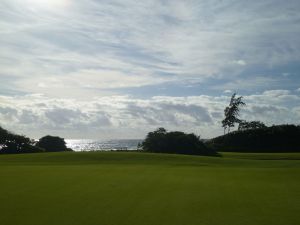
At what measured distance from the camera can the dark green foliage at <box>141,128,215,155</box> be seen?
56344mm

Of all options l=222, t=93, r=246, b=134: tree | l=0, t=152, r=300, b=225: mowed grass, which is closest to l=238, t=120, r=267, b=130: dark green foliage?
l=222, t=93, r=246, b=134: tree

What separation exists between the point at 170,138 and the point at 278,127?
2781 cm

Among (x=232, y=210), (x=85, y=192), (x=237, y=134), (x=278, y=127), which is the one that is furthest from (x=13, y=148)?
(x=232, y=210)

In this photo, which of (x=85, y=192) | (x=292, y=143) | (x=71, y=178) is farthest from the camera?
(x=292, y=143)

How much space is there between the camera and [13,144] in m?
62.0

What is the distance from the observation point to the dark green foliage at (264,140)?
72500 millimetres

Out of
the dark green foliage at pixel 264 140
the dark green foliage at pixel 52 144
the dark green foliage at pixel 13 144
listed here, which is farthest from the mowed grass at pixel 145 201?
the dark green foliage at pixel 264 140

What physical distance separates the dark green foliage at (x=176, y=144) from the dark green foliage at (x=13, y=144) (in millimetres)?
17590

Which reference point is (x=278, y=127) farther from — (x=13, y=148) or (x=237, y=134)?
(x=13, y=148)

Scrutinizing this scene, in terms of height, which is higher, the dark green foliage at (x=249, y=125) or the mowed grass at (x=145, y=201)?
the dark green foliage at (x=249, y=125)

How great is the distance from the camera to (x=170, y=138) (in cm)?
→ 5809

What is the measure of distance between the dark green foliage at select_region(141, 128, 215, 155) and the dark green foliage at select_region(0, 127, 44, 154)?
17590 millimetres

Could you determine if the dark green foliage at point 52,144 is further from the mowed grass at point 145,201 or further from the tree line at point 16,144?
the mowed grass at point 145,201

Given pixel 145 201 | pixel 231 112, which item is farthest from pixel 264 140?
pixel 145 201
